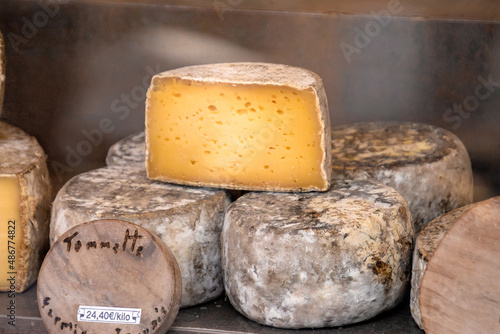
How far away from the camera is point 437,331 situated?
1.77 metres

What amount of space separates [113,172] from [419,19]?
4.54ft

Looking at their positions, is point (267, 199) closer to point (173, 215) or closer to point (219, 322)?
point (173, 215)

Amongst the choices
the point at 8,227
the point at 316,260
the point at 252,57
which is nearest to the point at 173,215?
the point at 316,260

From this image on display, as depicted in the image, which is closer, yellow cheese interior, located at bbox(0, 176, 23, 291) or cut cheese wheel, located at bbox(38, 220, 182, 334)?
cut cheese wheel, located at bbox(38, 220, 182, 334)

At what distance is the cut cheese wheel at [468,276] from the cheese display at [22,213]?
1325 mm

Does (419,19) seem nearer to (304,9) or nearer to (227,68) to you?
(304,9)

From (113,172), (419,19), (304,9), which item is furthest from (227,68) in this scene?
(419,19)

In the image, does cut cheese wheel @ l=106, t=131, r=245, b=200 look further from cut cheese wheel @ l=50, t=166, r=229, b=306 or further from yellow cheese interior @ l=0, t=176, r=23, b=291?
yellow cheese interior @ l=0, t=176, r=23, b=291

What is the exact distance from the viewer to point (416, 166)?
8.33ft

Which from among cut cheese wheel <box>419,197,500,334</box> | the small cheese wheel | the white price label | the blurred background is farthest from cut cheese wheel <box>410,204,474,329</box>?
the blurred background

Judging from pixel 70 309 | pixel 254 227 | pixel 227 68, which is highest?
pixel 227 68

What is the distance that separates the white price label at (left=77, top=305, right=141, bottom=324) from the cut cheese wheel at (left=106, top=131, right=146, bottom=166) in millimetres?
797

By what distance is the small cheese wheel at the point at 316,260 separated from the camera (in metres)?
2.07

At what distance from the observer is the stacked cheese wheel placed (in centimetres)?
209
